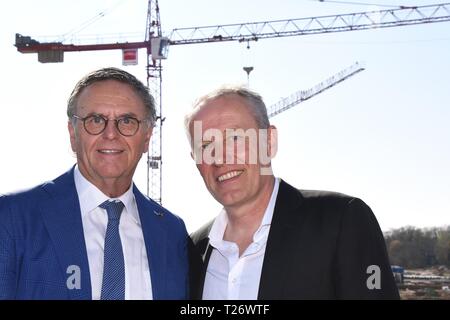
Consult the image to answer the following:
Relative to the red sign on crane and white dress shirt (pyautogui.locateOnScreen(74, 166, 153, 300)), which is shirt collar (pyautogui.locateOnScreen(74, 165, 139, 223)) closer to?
white dress shirt (pyautogui.locateOnScreen(74, 166, 153, 300))

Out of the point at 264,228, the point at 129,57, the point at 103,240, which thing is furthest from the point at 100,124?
the point at 129,57

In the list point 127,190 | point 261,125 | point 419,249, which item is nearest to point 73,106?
point 127,190

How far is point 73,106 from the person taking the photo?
4.47m

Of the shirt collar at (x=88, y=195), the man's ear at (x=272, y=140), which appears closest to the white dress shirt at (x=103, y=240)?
the shirt collar at (x=88, y=195)

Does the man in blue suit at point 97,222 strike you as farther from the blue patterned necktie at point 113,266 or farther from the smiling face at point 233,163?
the smiling face at point 233,163

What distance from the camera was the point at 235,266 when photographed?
13.6 feet

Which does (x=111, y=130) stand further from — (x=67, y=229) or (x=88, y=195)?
(x=67, y=229)

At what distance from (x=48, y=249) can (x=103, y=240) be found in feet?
1.26

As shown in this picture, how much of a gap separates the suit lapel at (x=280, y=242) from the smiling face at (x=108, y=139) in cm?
112

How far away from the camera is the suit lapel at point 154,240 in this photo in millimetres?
4395

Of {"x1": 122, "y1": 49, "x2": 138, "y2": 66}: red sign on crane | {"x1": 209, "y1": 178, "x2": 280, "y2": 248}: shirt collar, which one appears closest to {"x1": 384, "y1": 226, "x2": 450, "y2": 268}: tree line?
{"x1": 122, "y1": 49, "x2": 138, "y2": 66}: red sign on crane
